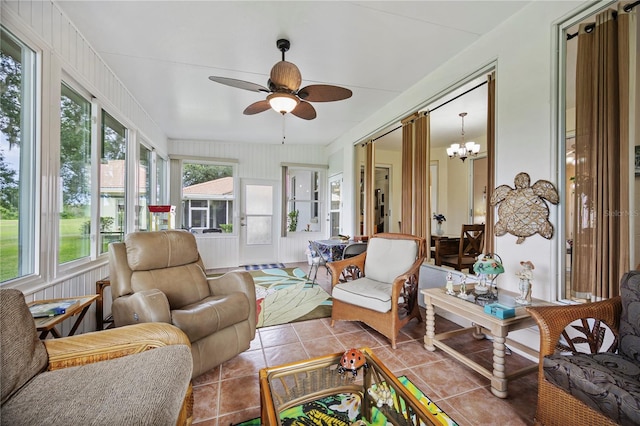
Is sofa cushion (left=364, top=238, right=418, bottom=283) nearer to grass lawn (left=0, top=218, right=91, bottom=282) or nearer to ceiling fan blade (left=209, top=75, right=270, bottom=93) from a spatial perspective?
ceiling fan blade (left=209, top=75, right=270, bottom=93)

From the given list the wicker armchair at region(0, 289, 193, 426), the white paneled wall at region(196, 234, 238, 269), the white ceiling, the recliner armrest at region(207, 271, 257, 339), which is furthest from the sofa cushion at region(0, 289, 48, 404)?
the white paneled wall at region(196, 234, 238, 269)

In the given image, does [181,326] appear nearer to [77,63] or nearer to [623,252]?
[77,63]

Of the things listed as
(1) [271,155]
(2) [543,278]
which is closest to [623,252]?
(2) [543,278]

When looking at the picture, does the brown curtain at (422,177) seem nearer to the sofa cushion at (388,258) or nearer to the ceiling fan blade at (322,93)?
the sofa cushion at (388,258)

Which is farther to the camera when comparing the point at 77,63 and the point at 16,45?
the point at 77,63

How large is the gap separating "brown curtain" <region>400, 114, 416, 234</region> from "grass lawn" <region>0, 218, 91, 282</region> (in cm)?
344

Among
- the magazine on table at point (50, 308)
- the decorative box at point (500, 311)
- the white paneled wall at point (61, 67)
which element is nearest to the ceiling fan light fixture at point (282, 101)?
the white paneled wall at point (61, 67)

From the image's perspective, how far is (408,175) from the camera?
3.43 m

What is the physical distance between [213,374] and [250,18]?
8.86 feet

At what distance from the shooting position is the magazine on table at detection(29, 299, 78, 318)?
146cm

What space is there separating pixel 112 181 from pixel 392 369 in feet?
11.2

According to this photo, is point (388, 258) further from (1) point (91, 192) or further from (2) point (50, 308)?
(1) point (91, 192)

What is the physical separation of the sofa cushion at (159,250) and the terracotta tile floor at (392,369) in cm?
90

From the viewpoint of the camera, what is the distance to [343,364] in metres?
1.27
